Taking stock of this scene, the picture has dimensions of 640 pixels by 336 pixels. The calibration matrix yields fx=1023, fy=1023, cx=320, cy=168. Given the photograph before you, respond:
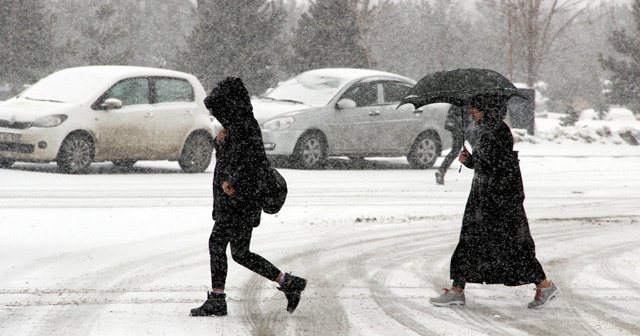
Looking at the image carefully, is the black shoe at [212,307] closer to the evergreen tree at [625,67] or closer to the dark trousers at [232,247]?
the dark trousers at [232,247]

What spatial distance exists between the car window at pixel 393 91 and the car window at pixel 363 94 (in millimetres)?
227

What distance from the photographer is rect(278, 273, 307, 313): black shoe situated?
626 cm

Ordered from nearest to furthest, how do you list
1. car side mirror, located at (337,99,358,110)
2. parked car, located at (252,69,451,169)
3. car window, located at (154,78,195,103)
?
1. car window, located at (154,78,195,103)
2. parked car, located at (252,69,451,169)
3. car side mirror, located at (337,99,358,110)

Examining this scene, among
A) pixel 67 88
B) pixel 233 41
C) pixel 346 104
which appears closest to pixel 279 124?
pixel 346 104

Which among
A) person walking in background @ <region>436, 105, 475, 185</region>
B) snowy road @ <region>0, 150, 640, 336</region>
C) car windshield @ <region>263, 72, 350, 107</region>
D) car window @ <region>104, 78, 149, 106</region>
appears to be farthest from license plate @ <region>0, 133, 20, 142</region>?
person walking in background @ <region>436, 105, 475, 185</region>

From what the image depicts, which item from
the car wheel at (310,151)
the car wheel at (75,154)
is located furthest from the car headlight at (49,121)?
the car wheel at (310,151)

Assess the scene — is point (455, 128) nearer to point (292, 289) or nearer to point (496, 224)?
point (496, 224)

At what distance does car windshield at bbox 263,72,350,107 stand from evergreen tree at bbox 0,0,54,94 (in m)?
13.8

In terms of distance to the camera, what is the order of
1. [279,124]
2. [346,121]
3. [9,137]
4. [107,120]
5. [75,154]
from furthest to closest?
[346,121] → [279,124] → [107,120] → [75,154] → [9,137]

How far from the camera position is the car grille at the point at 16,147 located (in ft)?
47.5

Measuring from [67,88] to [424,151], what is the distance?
6439mm

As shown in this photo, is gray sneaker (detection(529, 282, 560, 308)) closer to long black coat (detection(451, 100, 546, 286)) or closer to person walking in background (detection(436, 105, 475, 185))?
long black coat (detection(451, 100, 546, 286))

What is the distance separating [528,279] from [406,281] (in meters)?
1.29

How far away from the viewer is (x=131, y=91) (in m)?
15.6
